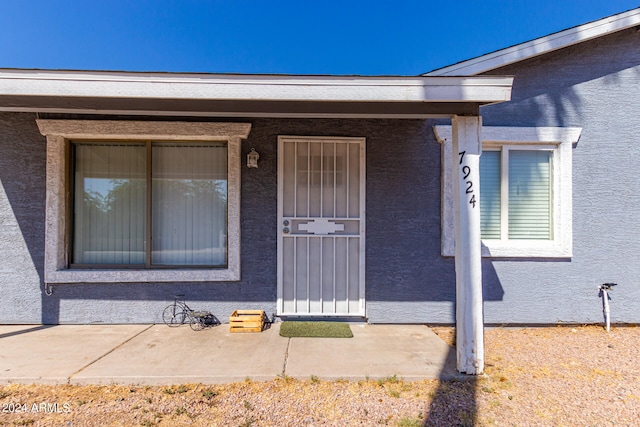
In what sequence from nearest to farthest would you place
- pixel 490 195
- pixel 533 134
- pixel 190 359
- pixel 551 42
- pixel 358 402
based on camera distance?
pixel 358 402, pixel 190 359, pixel 551 42, pixel 533 134, pixel 490 195

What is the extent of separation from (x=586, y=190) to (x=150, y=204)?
581 cm

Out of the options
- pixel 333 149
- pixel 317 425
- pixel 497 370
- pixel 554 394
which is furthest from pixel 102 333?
pixel 554 394

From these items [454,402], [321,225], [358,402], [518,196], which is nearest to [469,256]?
[454,402]

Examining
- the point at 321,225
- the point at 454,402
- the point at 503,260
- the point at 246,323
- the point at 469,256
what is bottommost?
the point at 454,402

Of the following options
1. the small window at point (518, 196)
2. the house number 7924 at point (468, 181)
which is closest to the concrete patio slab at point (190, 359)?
the house number 7924 at point (468, 181)

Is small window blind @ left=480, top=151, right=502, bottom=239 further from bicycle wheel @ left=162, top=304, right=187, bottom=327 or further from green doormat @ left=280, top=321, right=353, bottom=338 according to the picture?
bicycle wheel @ left=162, top=304, right=187, bottom=327

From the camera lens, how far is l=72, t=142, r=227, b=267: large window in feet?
14.2

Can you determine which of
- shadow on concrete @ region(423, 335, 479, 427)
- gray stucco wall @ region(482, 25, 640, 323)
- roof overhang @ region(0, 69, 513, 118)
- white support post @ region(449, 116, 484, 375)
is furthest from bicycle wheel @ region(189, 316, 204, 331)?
gray stucco wall @ region(482, 25, 640, 323)

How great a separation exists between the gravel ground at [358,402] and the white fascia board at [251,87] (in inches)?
99.0

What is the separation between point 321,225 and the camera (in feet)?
14.1

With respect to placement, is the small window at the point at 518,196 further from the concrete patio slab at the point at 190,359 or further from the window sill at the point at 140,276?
the window sill at the point at 140,276

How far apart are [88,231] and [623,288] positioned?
7172 mm

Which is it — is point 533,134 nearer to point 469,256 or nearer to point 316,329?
point 469,256

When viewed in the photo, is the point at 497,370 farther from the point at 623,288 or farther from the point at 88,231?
the point at 88,231
